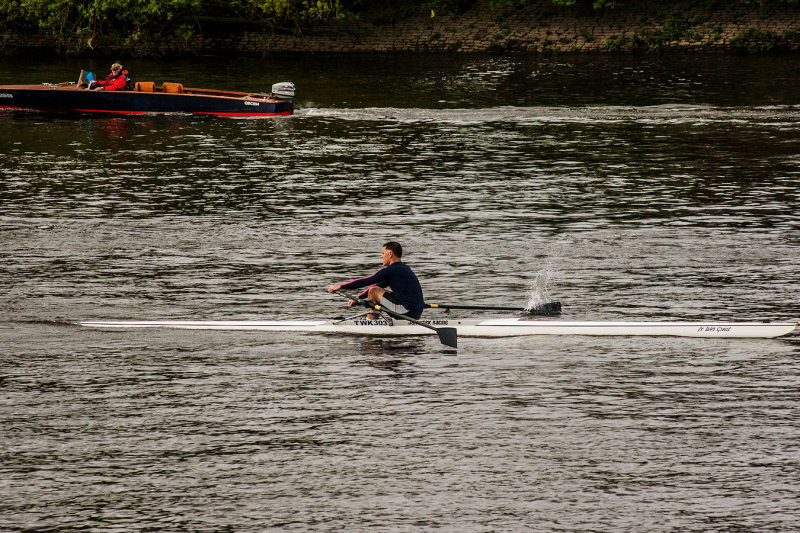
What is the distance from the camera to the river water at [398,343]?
11766mm

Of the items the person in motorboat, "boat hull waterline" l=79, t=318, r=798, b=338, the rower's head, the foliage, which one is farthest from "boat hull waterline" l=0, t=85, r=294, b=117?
the rower's head

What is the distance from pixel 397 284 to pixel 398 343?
97cm

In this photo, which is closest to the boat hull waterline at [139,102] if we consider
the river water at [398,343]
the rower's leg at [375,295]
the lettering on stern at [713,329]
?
the river water at [398,343]

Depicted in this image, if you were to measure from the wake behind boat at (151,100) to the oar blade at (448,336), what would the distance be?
28.9 meters

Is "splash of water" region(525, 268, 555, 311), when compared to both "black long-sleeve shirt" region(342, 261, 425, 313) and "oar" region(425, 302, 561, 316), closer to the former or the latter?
"oar" region(425, 302, 561, 316)

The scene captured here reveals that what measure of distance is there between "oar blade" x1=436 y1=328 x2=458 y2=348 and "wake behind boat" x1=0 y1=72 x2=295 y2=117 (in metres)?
28.9

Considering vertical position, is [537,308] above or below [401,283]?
below

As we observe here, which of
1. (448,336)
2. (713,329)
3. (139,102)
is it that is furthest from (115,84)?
(713,329)

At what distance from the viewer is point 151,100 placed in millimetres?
45625

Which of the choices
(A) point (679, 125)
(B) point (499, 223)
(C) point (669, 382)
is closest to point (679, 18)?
(A) point (679, 125)

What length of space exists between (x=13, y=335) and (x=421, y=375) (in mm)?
6651

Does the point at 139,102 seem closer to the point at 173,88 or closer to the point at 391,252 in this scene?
the point at 173,88

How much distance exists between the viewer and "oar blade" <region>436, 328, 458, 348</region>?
16938 mm

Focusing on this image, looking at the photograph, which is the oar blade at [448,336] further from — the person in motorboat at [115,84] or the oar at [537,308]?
the person in motorboat at [115,84]
